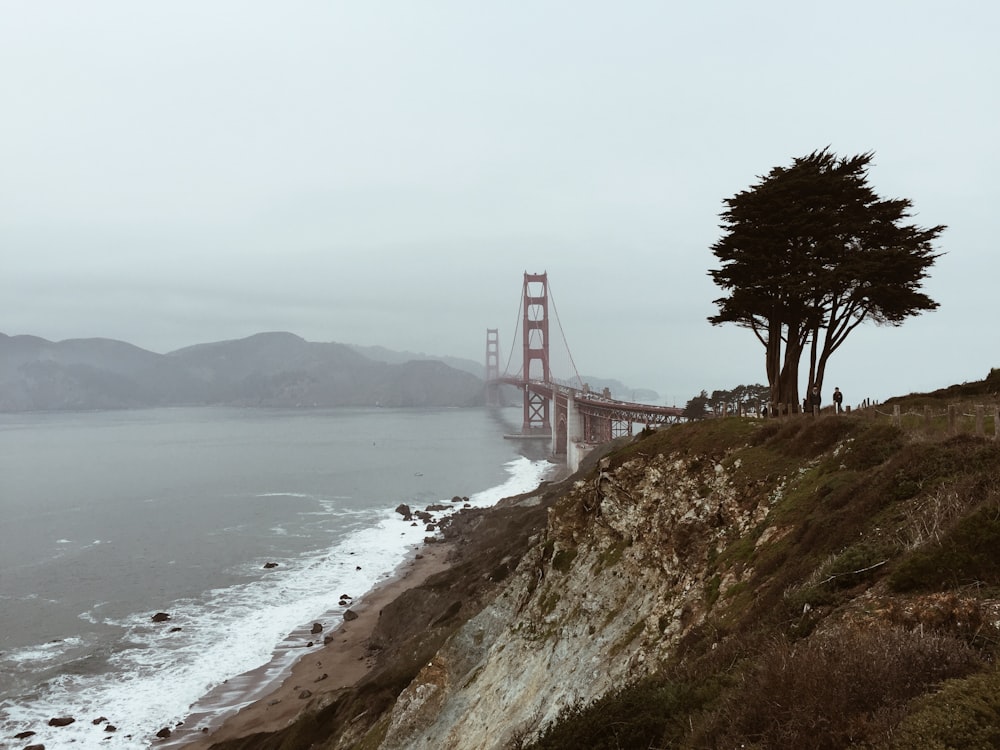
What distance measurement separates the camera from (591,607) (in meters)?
16.1

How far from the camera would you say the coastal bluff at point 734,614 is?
5.46 metres

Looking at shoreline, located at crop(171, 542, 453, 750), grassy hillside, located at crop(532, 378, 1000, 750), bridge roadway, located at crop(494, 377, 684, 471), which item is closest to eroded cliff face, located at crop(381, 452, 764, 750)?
grassy hillside, located at crop(532, 378, 1000, 750)

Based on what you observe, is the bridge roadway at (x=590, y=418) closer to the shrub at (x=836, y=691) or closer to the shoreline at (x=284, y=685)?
the shoreline at (x=284, y=685)

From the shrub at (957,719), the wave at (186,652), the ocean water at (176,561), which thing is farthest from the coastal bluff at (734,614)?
the ocean water at (176,561)

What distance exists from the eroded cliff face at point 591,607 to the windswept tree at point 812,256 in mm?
11539

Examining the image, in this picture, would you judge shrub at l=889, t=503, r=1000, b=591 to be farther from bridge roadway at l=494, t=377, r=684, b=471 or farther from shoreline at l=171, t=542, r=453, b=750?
bridge roadway at l=494, t=377, r=684, b=471

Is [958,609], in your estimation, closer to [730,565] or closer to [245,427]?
[730,565]

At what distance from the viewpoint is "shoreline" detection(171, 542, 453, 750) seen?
26234 mm

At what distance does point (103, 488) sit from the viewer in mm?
81875

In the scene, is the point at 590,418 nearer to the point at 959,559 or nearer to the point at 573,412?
the point at 573,412

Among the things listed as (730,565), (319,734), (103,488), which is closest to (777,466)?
(730,565)

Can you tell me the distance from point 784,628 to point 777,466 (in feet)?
27.2

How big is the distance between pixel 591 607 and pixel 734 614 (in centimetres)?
632

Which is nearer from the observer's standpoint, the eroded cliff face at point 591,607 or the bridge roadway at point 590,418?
the eroded cliff face at point 591,607
